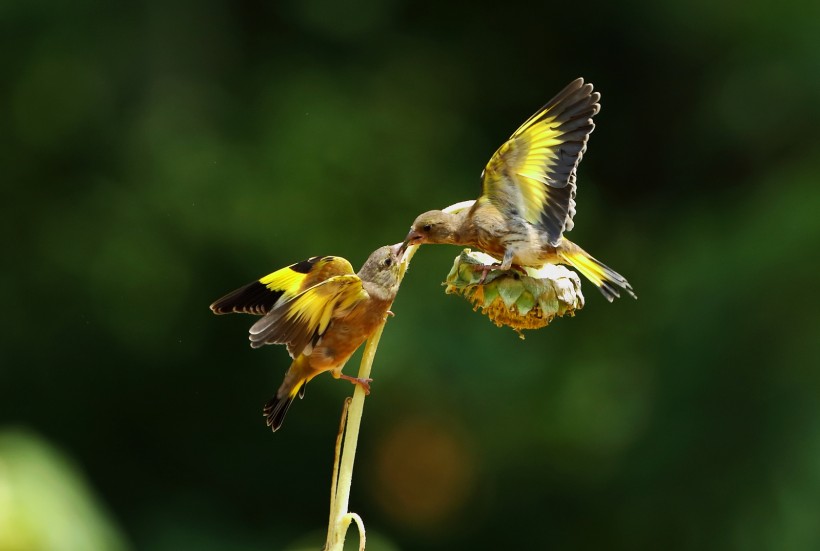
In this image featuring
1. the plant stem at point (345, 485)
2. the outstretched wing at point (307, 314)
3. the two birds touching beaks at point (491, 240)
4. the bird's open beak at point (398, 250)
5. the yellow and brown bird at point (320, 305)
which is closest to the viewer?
the plant stem at point (345, 485)

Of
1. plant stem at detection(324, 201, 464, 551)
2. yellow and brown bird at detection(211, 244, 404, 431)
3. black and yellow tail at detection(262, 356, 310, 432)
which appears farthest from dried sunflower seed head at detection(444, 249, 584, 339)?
plant stem at detection(324, 201, 464, 551)

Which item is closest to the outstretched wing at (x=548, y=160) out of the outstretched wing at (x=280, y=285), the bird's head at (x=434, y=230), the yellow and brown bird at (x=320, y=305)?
the bird's head at (x=434, y=230)

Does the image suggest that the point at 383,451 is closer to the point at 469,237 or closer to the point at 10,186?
the point at 10,186

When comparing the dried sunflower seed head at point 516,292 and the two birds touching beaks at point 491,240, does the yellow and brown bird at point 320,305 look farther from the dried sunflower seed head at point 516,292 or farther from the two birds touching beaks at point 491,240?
the dried sunflower seed head at point 516,292

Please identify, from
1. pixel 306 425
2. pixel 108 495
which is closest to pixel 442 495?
pixel 306 425

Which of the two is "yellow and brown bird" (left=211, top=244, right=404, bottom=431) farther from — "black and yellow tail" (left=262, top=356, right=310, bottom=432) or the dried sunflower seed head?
the dried sunflower seed head
